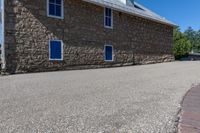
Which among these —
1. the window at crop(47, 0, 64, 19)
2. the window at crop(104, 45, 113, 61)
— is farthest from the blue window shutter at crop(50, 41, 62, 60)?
the window at crop(104, 45, 113, 61)

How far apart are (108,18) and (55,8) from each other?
15.4 ft

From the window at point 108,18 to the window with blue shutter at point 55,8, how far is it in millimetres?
4006

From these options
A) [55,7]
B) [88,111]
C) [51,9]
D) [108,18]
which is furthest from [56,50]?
[88,111]

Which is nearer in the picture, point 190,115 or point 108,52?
point 190,115

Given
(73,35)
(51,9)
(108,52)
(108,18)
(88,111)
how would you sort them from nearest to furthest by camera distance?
(88,111)
(51,9)
(73,35)
(108,52)
(108,18)

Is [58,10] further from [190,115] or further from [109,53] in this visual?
[190,115]

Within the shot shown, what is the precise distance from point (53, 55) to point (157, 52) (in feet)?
37.7

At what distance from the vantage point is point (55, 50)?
15.3m

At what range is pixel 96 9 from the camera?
58.7 feet

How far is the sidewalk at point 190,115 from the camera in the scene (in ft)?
13.2

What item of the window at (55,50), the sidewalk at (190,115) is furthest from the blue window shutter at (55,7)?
the sidewalk at (190,115)

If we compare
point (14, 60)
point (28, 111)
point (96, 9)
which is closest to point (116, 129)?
point (28, 111)

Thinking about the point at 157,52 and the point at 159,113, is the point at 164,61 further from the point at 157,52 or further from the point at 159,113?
the point at 159,113

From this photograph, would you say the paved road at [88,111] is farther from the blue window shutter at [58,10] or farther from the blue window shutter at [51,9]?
the blue window shutter at [58,10]
